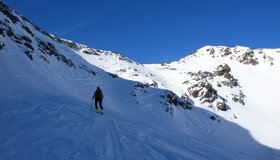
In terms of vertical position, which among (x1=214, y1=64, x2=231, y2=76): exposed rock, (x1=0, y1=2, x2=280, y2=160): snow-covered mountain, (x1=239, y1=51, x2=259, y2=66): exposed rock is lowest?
(x1=0, y1=2, x2=280, y2=160): snow-covered mountain

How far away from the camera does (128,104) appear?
42156mm

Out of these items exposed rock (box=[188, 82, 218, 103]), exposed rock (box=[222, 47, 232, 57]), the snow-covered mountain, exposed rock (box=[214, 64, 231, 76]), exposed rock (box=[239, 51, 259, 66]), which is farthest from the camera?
exposed rock (box=[222, 47, 232, 57])

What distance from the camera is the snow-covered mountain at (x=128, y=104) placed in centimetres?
1377

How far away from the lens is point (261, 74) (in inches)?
3093

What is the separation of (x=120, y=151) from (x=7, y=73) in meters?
19.2

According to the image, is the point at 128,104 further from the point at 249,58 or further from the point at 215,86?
the point at 249,58

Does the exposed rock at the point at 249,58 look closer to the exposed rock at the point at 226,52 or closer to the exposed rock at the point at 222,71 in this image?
the exposed rock at the point at 226,52

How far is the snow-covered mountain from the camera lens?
13.8 metres

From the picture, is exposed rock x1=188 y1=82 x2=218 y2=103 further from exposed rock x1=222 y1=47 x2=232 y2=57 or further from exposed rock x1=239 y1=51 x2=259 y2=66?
exposed rock x1=222 y1=47 x2=232 y2=57

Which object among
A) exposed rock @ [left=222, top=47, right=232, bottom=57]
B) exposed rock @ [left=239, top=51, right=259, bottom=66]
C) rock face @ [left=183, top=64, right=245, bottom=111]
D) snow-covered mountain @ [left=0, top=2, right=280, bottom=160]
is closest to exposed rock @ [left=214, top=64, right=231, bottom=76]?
rock face @ [left=183, top=64, right=245, bottom=111]

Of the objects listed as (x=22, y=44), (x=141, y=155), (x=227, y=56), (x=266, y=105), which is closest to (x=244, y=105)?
(x=266, y=105)

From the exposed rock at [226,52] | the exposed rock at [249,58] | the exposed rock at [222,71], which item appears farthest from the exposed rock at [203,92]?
the exposed rock at [226,52]

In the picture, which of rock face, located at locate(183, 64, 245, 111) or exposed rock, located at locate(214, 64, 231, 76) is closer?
rock face, located at locate(183, 64, 245, 111)

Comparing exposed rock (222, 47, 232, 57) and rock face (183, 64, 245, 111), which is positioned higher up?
exposed rock (222, 47, 232, 57)
